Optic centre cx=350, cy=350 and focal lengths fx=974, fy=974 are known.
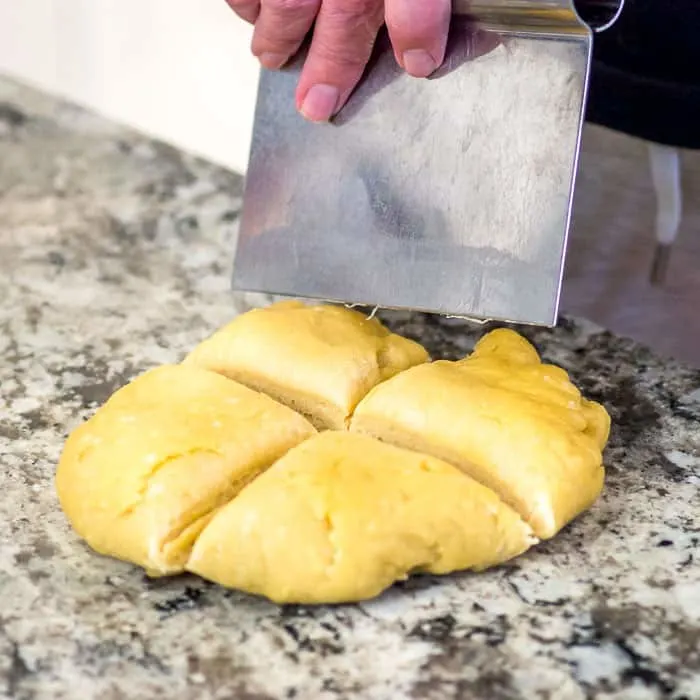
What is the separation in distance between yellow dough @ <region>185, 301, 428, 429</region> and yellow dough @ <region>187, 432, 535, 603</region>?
133 mm

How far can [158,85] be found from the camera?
190cm

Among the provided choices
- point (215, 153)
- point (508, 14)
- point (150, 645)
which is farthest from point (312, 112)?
point (215, 153)

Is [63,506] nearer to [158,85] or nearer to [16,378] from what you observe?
[16,378]

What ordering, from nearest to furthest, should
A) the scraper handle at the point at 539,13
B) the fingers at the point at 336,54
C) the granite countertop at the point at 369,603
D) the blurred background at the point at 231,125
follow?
the granite countertop at the point at 369,603, the scraper handle at the point at 539,13, the fingers at the point at 336,54, the blurred background at the point at 231,125

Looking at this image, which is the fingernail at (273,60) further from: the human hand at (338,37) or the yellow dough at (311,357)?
the yellow dough at (311,357)

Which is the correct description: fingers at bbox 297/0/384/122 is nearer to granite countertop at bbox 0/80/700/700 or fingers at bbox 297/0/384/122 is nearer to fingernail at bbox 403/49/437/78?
fingernail at bbox 403/49/437/78

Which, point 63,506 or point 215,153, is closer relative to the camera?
point 63,506

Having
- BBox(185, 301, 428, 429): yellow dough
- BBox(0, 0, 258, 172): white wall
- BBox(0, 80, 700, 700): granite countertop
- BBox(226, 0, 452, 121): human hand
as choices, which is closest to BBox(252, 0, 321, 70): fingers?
BBox(226, 0, 452, 121): human hand

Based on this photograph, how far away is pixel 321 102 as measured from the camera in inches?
40.0

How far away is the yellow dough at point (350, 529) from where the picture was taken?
805 mm

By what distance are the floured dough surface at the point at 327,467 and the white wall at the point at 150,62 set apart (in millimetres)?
873

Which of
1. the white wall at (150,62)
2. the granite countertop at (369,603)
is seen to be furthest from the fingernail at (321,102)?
the white wall at (150,62)

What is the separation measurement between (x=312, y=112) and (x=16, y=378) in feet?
1.59

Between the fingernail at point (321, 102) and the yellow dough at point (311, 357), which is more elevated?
the fingernail at point (321, 102)
